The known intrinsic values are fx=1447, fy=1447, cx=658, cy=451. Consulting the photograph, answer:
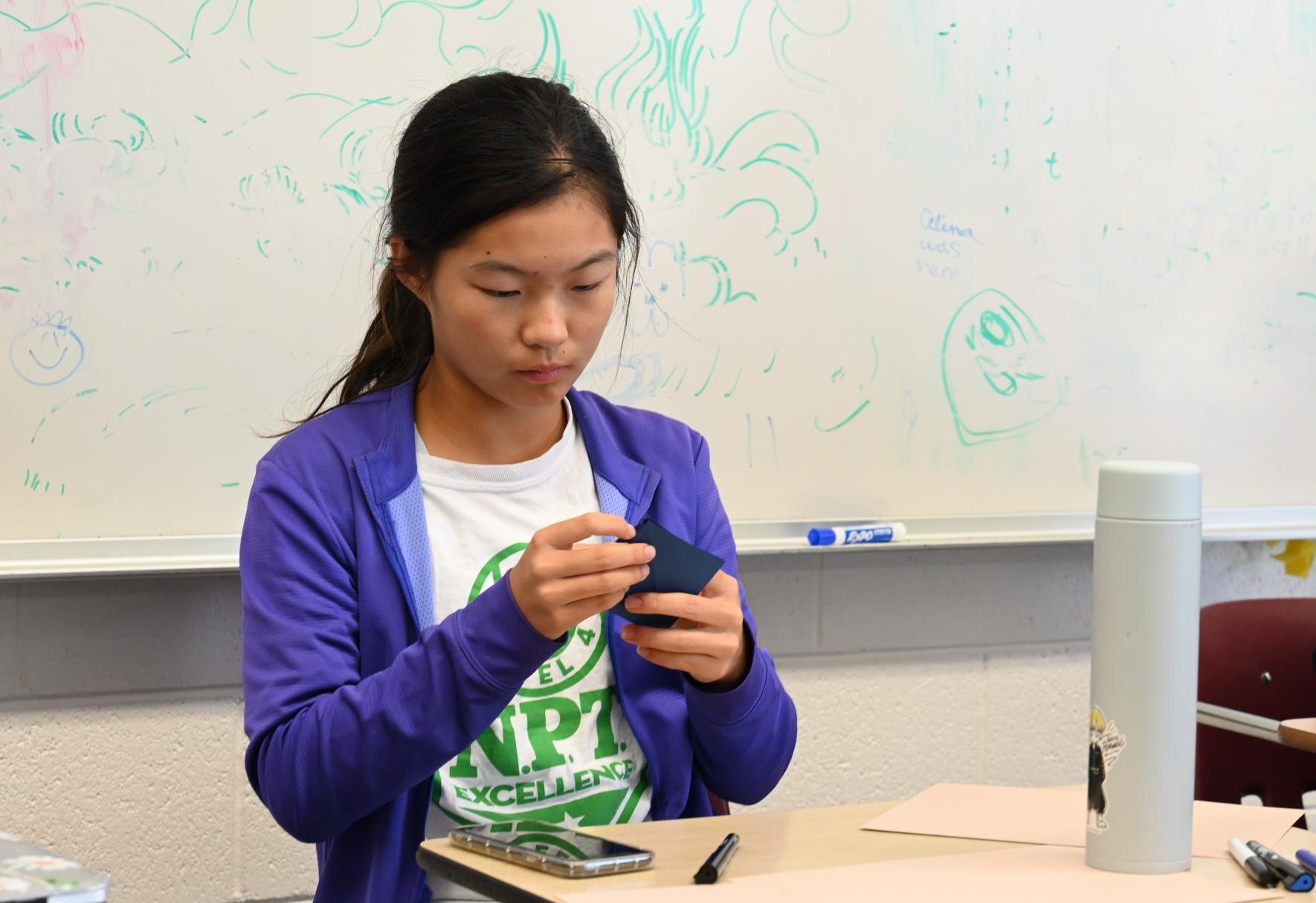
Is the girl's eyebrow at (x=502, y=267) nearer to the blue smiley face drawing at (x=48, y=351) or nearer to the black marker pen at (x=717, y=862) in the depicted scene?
the black marker pen at (x=717, y=862)

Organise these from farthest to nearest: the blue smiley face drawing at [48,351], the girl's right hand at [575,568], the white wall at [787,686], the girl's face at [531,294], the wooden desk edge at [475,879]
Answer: the white wall at [787,686] < the blue smiley face drawing at [48,351] < the girl's face at [531,294] < the girl's right hand at [575,568] < the wooden desk edge at [475,879]

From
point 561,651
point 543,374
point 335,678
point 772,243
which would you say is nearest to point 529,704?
point 561,651

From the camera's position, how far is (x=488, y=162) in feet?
3.67

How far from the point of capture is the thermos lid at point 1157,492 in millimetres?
785

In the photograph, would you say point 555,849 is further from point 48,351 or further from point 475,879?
point 48,351

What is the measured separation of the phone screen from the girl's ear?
0.48 meters

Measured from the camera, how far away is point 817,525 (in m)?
1.96

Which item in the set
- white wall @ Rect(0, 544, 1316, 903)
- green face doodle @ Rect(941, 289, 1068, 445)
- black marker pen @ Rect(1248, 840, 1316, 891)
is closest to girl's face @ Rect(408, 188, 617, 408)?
black marker pen @ Rect(1248, 840, 1316, 891)

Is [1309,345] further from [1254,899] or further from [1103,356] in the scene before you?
[1254,899]

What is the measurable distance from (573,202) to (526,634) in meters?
0.36

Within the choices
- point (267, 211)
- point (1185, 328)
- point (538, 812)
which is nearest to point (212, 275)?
point (267, 211)

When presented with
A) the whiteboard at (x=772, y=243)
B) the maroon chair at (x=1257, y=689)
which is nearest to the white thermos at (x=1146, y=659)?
→ the maroon chair at (x=1257, y=689)

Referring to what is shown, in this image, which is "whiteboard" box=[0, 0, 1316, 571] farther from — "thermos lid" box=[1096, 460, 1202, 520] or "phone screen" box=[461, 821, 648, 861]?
"thermos lid" box=[1096, 460, 1202, 520]

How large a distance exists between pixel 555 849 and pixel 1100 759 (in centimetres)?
31
